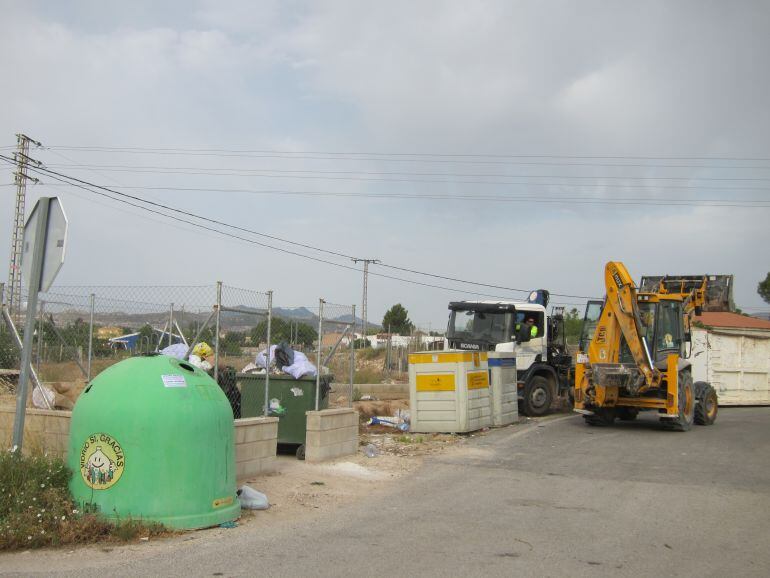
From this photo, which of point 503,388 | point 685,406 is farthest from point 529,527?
point 685,406

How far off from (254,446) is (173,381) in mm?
2601

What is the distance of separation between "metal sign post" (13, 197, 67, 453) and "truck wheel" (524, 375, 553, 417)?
13.3m

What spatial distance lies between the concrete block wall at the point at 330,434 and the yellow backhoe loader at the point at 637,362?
6.21m

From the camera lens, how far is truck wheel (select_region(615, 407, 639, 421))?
16.7m

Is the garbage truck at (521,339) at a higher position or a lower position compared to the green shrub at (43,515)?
higher

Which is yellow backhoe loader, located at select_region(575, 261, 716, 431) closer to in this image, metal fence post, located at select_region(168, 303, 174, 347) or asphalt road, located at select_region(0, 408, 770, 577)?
asphalt road, located at select_region(0, 408, 770, 577)

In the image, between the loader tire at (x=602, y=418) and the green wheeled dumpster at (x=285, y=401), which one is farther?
the loader tire at (x=602, y=418)

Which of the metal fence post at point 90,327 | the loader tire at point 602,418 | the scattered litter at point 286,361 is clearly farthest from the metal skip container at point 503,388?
the metal fence post at point 90,327

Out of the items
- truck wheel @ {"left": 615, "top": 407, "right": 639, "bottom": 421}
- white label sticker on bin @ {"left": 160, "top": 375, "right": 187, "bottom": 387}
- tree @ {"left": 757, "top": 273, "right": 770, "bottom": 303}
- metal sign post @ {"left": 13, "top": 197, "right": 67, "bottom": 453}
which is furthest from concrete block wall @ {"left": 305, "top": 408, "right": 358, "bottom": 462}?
tree @ {"left": 757, "top": 273, "right": 770, "bottom": 303}

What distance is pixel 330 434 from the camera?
1030 centimetres

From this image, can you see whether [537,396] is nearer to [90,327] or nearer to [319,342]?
[319,342]

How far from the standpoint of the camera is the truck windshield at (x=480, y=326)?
17984mm

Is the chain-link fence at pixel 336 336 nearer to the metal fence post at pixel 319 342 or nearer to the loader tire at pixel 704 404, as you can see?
the metal fence post at pixel 319 342

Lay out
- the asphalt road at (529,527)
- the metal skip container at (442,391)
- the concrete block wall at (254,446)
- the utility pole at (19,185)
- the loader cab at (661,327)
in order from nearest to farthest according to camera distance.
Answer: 1. the asphalt road at (529,527)
2. the concrete block wall at (254,446)
3. the metal skip container at (442,391)
4. the loader cab at (661,327)
5. the utility pole at (19,185)
